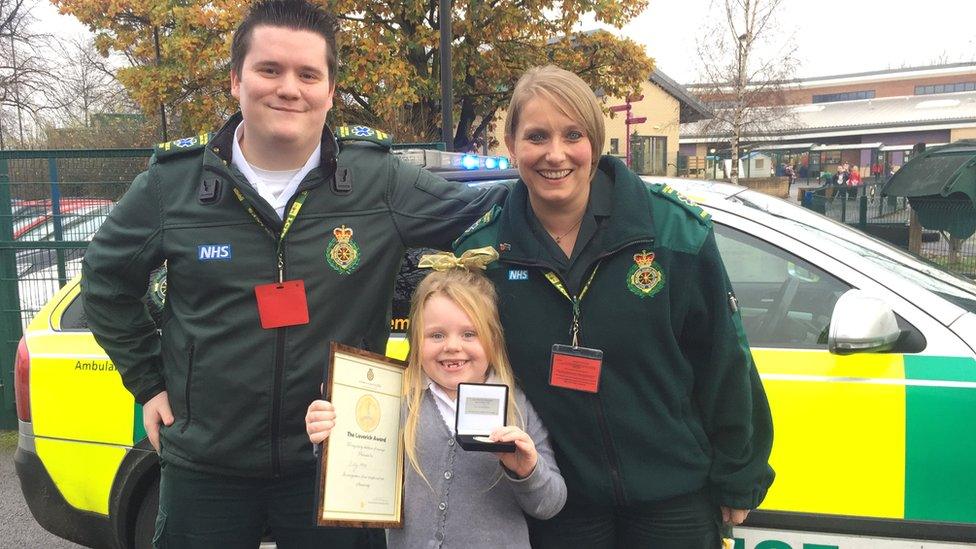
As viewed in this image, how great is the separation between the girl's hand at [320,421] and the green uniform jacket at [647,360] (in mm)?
450

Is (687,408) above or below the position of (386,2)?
below

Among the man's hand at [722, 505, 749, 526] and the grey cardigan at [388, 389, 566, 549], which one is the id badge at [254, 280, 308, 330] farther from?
the man's hand at [722, 505, 749, 526]

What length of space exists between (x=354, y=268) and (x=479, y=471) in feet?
1.98

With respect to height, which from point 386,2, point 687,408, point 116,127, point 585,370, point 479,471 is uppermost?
point 386,2

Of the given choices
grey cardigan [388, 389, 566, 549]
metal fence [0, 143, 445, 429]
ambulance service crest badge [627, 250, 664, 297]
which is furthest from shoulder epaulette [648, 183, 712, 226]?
metal fence [0, 143, 445, 429]

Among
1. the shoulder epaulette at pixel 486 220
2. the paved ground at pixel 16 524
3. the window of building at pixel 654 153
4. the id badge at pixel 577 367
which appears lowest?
the paved ground at pixel 16 524

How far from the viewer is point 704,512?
5.88ft

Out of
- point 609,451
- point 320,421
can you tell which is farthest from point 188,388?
point 609,451

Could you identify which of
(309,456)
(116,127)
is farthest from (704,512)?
(116,127)

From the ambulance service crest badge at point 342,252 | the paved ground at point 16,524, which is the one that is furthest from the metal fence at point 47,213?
the ambulance service crest badge at point 342,252

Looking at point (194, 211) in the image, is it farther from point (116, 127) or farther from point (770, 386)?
point (116, 127)

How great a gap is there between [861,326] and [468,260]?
1.17 metres

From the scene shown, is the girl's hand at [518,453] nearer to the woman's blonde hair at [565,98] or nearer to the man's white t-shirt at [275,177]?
the woman's blonde hair at [565,98]

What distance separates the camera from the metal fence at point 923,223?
9.62 metres
